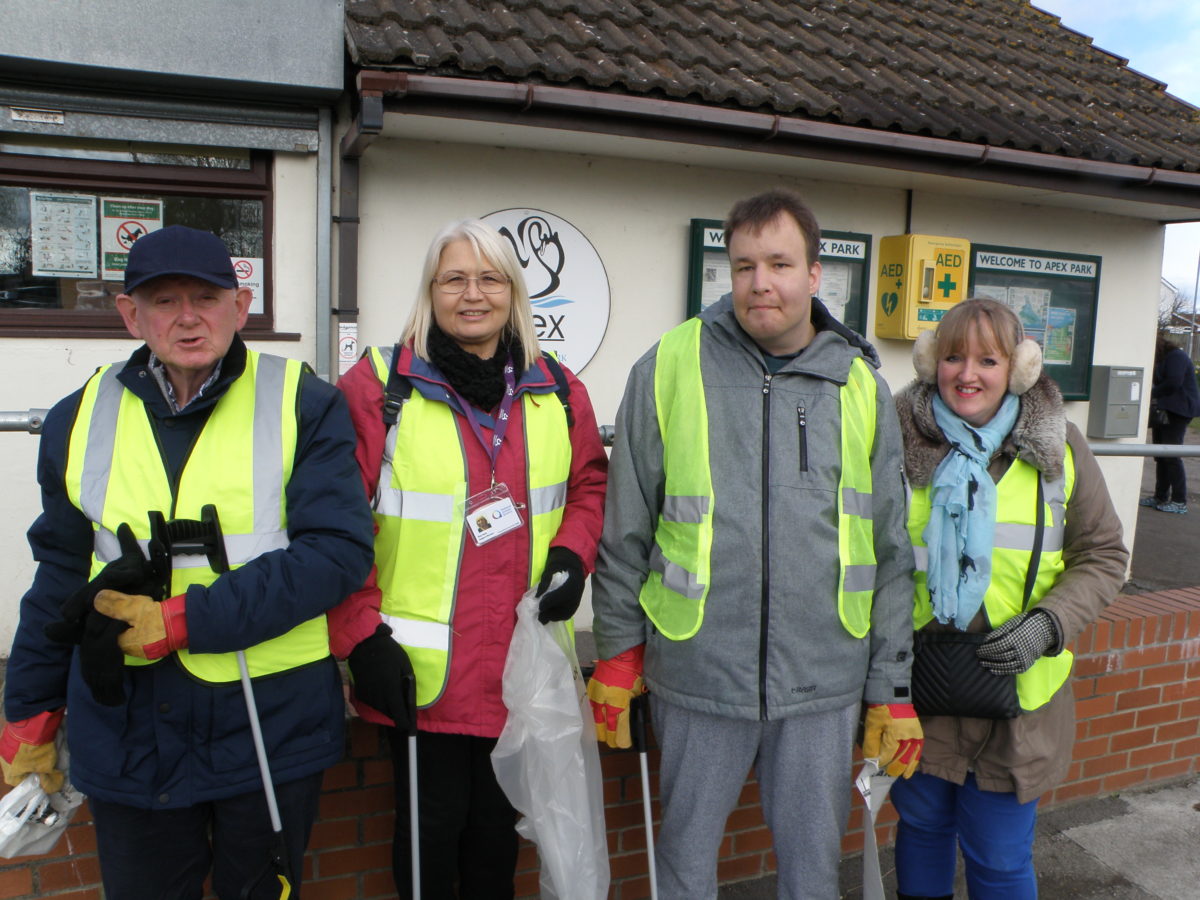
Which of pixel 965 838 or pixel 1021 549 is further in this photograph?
pixel 965 838

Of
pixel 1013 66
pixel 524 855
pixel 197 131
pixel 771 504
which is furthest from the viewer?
pixel 1013 66

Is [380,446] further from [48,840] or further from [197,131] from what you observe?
[197,131]

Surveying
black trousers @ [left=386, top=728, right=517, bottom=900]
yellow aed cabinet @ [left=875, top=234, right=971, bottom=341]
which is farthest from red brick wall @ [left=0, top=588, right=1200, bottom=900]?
yellow aed cabinet @ [left=875, top=234, right=971, bottom=341]

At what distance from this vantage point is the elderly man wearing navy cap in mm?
1715

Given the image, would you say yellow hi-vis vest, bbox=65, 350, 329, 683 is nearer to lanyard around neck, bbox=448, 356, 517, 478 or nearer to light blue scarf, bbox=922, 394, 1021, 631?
lanyard around neck, bbox=448, 356, 517, 478

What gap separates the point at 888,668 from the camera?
2.14 metres

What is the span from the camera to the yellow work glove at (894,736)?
210cm

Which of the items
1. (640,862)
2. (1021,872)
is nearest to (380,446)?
(640,862)

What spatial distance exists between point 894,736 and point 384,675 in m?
1.15

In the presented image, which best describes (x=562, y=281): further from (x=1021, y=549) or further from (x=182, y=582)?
(x=182, y=582)

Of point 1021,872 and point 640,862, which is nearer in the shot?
point 1021,872

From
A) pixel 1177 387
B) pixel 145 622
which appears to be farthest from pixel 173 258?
pixel 1177 387

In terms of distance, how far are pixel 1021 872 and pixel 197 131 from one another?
14.9ft

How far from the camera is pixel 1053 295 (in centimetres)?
666
